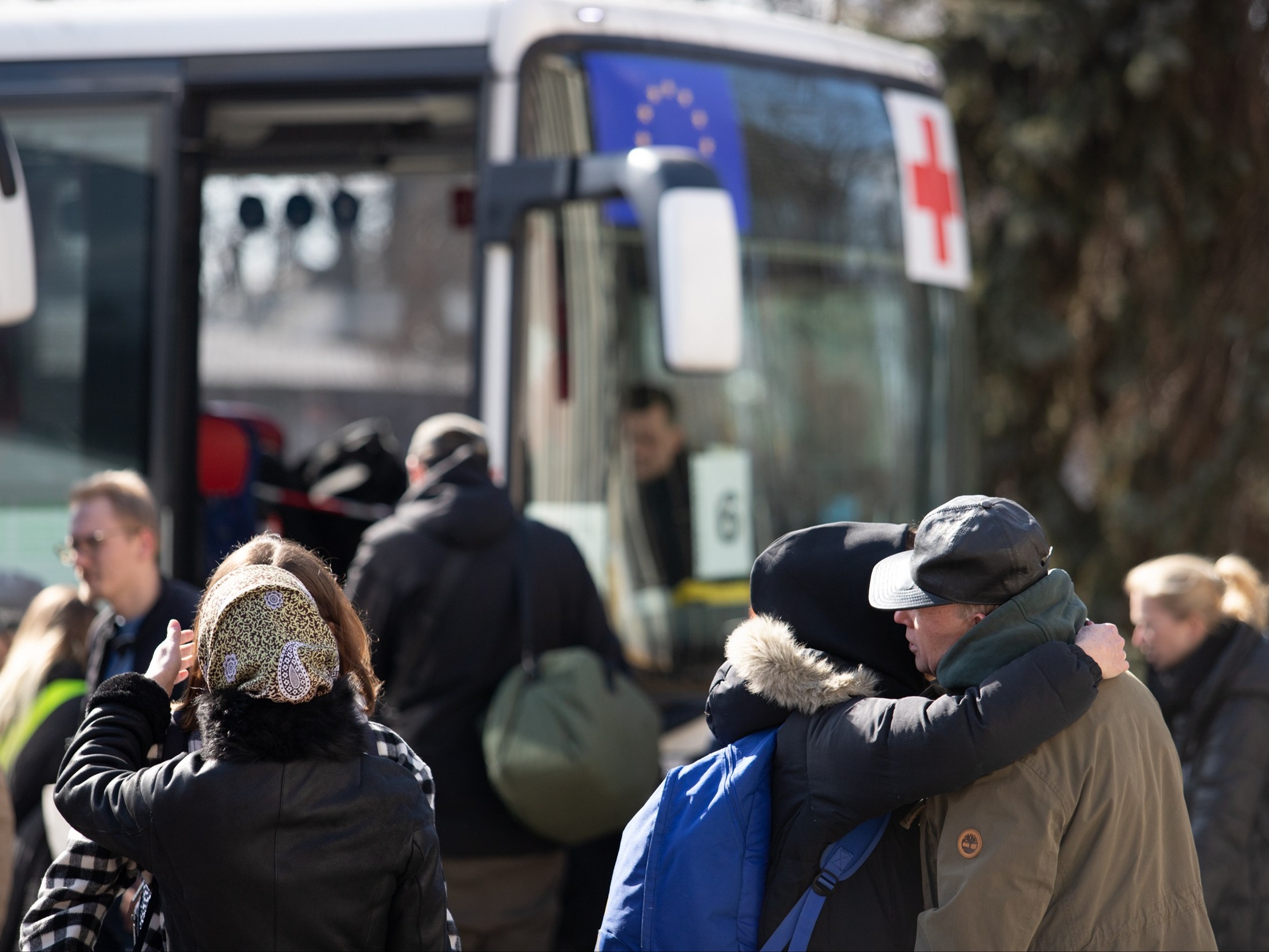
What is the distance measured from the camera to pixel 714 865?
201 centimetres

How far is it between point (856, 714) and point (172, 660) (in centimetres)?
106

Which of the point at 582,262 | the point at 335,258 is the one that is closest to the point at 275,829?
the point at 582,262

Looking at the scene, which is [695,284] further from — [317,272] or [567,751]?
[317,272]

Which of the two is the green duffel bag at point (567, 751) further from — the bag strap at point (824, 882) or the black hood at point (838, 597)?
the bag strap at point (824, 882)

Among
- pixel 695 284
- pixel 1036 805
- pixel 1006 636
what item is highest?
pixel 695 284

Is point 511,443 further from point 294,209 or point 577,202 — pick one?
point 294,209

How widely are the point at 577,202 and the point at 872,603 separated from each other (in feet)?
8.12

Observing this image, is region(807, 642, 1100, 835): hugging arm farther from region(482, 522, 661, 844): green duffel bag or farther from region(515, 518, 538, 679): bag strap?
region(515, 518, 538, 679): bag strap

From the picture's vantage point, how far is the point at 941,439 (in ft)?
17.0

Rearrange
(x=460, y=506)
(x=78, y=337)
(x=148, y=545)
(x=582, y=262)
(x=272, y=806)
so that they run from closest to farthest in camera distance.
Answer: (x=272, y=806) → (x=148, y=545) → (x=460, y=506) → (x=582, y=262) → (x=78, y=337)

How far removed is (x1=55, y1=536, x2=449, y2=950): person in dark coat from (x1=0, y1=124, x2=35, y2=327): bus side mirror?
1.97 meters

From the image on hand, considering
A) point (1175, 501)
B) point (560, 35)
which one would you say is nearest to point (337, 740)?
point (560, 35)

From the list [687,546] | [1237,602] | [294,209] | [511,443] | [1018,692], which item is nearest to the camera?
[1018,692]

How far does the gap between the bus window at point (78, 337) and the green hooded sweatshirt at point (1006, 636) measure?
3.20 meters
